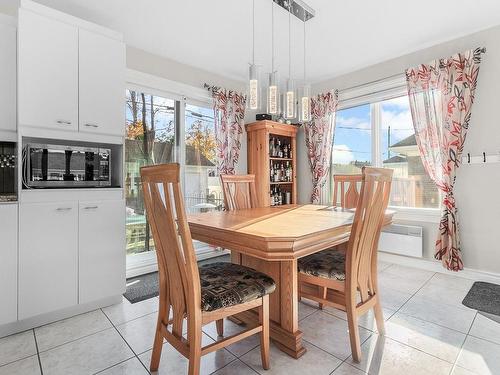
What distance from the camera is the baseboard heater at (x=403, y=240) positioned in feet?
10.5

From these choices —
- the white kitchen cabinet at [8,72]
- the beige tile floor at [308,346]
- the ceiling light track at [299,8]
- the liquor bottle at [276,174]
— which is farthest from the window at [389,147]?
the white kitchen cabinet at [8,72]

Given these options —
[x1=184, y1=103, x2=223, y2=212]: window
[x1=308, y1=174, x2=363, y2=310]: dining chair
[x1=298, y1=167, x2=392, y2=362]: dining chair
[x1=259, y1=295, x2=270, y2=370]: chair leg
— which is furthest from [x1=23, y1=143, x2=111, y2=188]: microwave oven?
[x1=308, y1=174, x2=363, y2=310]: dining chair

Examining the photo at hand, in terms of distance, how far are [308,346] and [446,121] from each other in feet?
8.78

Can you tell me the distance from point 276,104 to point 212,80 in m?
1.94

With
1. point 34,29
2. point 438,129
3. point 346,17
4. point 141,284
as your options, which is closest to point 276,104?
point 346,17

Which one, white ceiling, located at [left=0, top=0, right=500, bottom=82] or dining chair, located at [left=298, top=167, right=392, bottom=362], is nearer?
dining chair, located at [left=298, top=167, right=392, bottom=362]

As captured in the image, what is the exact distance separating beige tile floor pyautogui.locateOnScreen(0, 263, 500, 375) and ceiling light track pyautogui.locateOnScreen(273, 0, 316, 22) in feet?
8.29

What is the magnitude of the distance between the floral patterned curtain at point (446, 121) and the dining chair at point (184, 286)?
241 cm

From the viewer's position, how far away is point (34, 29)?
197 cm

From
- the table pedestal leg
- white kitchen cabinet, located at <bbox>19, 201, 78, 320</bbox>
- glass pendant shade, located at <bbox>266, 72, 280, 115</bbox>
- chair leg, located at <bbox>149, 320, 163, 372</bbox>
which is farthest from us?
glass pendant shade, located at <bbox>266, 72, 280, 115</bbox>

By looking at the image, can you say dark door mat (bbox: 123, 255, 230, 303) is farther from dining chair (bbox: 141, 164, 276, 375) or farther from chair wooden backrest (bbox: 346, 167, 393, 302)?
chair wooden backrest (bbox: 346, 167, 393, 302)

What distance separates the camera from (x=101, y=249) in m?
2.27

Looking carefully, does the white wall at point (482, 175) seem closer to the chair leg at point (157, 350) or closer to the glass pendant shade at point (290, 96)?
the glass pendant shade at point (290, 96)

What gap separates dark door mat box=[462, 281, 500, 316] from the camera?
221 centimetres
